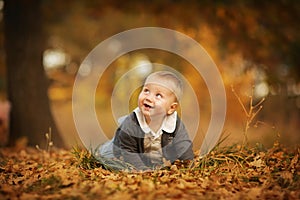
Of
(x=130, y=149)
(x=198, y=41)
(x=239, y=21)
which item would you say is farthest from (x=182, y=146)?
(x=198, y=41)

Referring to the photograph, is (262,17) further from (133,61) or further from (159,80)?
(133,61)

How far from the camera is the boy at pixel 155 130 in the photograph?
4211 mm

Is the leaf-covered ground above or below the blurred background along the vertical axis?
below

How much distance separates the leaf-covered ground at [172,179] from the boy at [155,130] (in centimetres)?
17

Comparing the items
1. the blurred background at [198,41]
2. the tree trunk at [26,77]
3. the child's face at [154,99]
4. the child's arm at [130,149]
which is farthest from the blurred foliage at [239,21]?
the child's arm at [130,149]

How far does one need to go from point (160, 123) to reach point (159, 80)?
0.42 metres

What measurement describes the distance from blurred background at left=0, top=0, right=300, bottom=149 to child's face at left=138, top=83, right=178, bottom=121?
2.61ft

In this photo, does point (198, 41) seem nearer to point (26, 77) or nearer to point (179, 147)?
point (26, 77)

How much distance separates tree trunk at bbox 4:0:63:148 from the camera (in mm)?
7527

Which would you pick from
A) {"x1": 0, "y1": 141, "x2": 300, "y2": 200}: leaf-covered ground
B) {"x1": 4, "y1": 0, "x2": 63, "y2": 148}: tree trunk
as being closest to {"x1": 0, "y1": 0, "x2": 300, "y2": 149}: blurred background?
{"x1": 4, "y1": 0, "x2": 63, "y2": 148}: tree trunk

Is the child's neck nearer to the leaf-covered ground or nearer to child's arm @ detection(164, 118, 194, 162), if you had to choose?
child's arm @ detection(164, 118, 194, 162)

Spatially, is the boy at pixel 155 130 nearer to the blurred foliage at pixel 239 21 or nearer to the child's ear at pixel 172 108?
the child's ear at pixel 172 108

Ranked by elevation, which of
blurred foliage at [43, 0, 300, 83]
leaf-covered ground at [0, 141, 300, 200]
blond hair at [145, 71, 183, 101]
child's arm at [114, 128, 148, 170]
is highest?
blurred foliage at [43, 0, 300, 83]

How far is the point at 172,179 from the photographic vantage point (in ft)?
12.6
